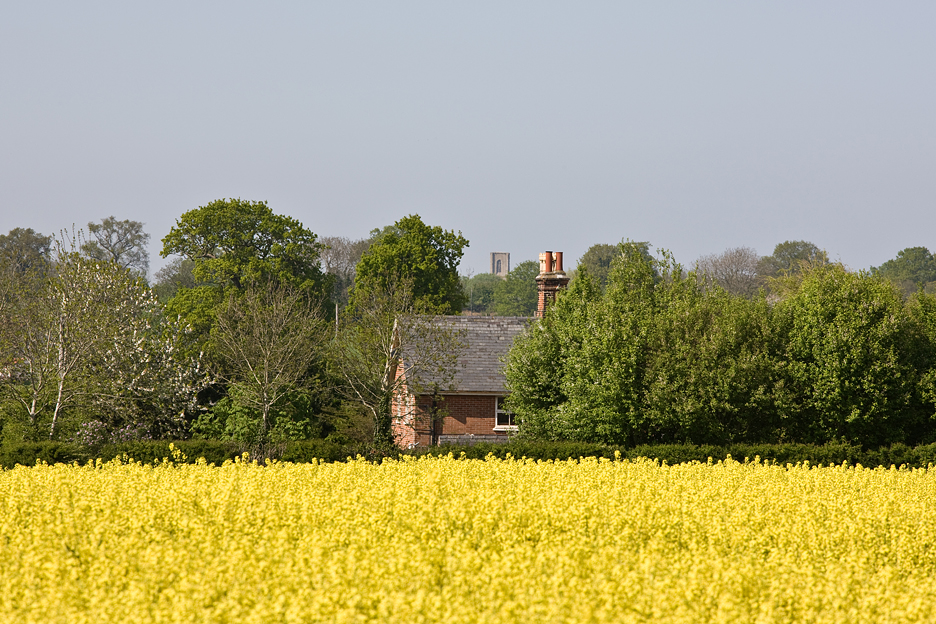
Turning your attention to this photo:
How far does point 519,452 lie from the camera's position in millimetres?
21547

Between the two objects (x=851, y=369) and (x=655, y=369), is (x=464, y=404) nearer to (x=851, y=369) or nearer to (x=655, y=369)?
(x=655, y=369)

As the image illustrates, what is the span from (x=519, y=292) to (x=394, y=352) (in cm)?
7867

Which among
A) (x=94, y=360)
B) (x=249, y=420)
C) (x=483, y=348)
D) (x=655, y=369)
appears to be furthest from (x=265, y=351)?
(x=655, y=369)

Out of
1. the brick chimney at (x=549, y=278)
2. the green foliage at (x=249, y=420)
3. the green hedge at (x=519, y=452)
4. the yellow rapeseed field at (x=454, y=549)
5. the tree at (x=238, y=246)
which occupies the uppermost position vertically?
the tree at (x=238, y=246)

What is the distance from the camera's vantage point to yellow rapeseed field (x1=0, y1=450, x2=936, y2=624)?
7.85 metres

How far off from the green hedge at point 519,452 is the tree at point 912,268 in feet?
303

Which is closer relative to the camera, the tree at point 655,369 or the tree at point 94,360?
the tree at point 655,369

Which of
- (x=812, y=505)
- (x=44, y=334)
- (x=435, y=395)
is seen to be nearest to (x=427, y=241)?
(x=435, y=395)

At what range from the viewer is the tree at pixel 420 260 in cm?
5441

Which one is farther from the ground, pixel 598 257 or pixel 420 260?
pixel 598 257

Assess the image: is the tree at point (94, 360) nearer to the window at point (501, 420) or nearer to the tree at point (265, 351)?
the tree at point (265, 351)

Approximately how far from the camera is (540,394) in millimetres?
26359

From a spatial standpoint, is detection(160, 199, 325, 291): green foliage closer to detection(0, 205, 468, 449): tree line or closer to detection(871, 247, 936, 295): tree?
detection(0, 205, 468, 449): tree line

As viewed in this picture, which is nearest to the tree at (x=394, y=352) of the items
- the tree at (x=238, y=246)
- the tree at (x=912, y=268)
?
the tree at (x=238, y=246)
